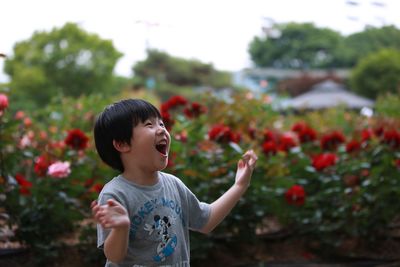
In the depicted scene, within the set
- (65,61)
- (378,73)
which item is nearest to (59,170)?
(65,61)

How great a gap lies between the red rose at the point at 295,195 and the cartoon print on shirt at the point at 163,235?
77.6 inches

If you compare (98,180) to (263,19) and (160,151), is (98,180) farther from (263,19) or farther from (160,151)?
(160,151)

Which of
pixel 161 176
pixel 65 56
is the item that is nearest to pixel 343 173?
pixel 161 176

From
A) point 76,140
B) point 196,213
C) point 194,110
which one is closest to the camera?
point 196,213

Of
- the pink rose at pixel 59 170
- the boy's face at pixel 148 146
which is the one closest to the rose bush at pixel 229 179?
the pink rose at pixel 59 170

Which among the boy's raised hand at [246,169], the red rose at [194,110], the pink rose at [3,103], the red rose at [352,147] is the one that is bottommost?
the red rose at [352,147]

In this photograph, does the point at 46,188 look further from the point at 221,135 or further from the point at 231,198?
the point at 231,198

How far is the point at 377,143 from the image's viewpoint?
4.02 meters

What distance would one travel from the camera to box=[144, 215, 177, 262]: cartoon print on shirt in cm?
176

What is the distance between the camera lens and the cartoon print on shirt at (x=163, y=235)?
176 cm

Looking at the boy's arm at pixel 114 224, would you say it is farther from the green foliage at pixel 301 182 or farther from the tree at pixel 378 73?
the tree at pixel 378 73

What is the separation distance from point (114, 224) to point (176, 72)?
32.3m

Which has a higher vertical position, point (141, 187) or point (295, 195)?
point (141, 187)

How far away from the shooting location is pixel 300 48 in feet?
133
